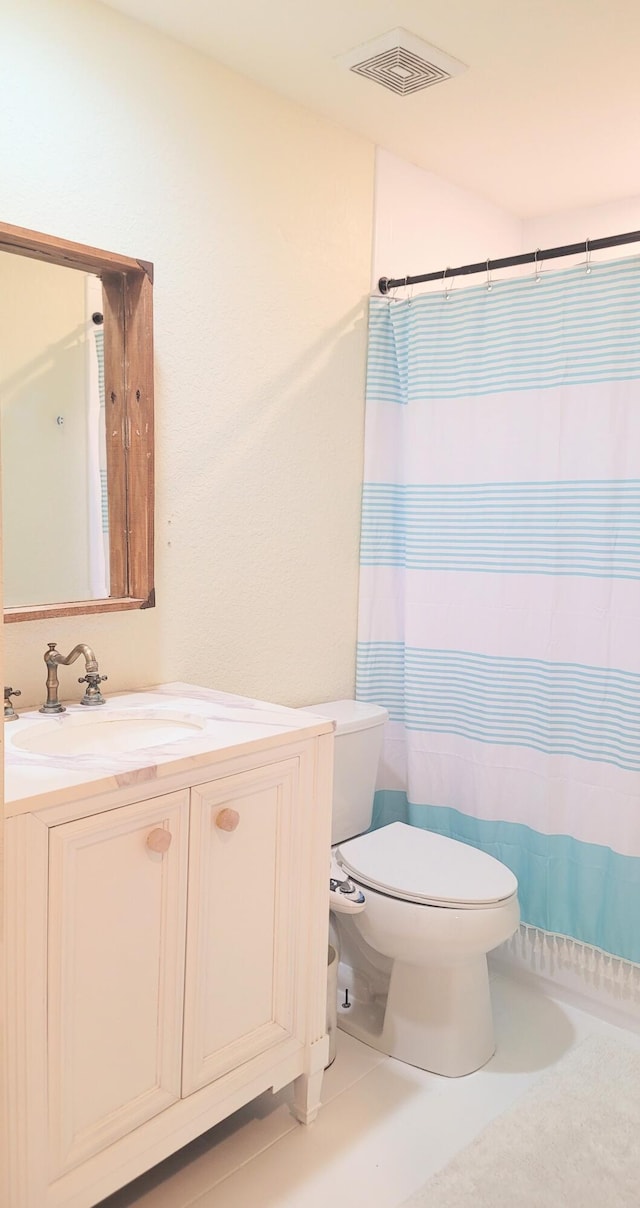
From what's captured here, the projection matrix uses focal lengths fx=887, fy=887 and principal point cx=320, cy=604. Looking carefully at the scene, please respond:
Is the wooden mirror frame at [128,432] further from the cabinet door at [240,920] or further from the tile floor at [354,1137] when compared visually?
the tile floor at [354,1137]

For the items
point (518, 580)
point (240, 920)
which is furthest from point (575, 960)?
point (240, 920)

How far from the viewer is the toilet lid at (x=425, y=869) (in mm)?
2018

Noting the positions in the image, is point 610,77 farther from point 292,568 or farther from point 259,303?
point 292,568

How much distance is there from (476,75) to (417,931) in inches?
78.3

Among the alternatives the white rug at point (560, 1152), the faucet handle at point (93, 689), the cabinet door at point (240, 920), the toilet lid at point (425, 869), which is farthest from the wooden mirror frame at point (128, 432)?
the white rug at point (560, 1152)

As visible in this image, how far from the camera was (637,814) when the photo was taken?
2.19 meters

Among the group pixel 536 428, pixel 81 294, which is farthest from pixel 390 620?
pixel 81 294

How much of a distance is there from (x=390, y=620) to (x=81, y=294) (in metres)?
1.29

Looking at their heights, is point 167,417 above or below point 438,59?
below

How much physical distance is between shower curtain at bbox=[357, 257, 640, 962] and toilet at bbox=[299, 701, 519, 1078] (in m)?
0.29

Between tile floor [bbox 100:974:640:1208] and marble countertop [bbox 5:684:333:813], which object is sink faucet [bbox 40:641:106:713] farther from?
tile floor [bbox 100:974:640:1208]

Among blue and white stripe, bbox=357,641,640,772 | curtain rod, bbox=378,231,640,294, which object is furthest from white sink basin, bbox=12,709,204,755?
curtain rod, bbox=378,231,640,294

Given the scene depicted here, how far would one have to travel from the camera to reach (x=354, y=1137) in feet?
6.07

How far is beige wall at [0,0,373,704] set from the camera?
1813mm
